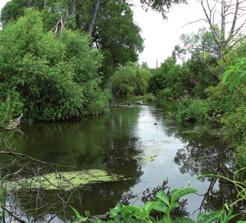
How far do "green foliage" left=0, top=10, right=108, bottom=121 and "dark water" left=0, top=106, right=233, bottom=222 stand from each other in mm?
1372

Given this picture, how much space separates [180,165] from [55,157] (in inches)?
129

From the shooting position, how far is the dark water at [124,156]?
26.0ft

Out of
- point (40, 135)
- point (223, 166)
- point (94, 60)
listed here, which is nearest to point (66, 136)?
point (40, 135)

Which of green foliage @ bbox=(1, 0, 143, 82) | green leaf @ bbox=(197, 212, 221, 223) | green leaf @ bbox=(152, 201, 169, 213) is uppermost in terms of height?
green foliage @ bbox=(1, 0, 143, 82)

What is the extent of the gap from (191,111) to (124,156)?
34.7 ft

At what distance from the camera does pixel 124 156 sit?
12.5 m

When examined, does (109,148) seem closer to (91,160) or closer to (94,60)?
(91,160)

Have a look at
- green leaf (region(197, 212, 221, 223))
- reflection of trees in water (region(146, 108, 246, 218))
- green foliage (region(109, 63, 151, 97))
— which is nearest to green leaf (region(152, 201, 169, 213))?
Answer: green leaf (region(197, 212, 221, 223))

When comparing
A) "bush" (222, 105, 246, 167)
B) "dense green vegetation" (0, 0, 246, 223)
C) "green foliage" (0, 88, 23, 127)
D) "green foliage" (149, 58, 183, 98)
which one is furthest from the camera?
"green foliage" (149, 58, 183, 98)

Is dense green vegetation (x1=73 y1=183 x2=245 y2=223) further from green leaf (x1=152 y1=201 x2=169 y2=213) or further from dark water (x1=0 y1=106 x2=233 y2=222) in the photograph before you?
dark water (x1=0 y1=106 x2=233 y2=222)

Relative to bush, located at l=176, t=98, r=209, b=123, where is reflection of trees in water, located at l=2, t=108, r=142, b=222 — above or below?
below

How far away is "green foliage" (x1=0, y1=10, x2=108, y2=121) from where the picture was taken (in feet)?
67.5

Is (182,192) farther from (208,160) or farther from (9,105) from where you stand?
(9,105)

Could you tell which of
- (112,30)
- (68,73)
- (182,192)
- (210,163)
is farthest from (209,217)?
(112,30)
